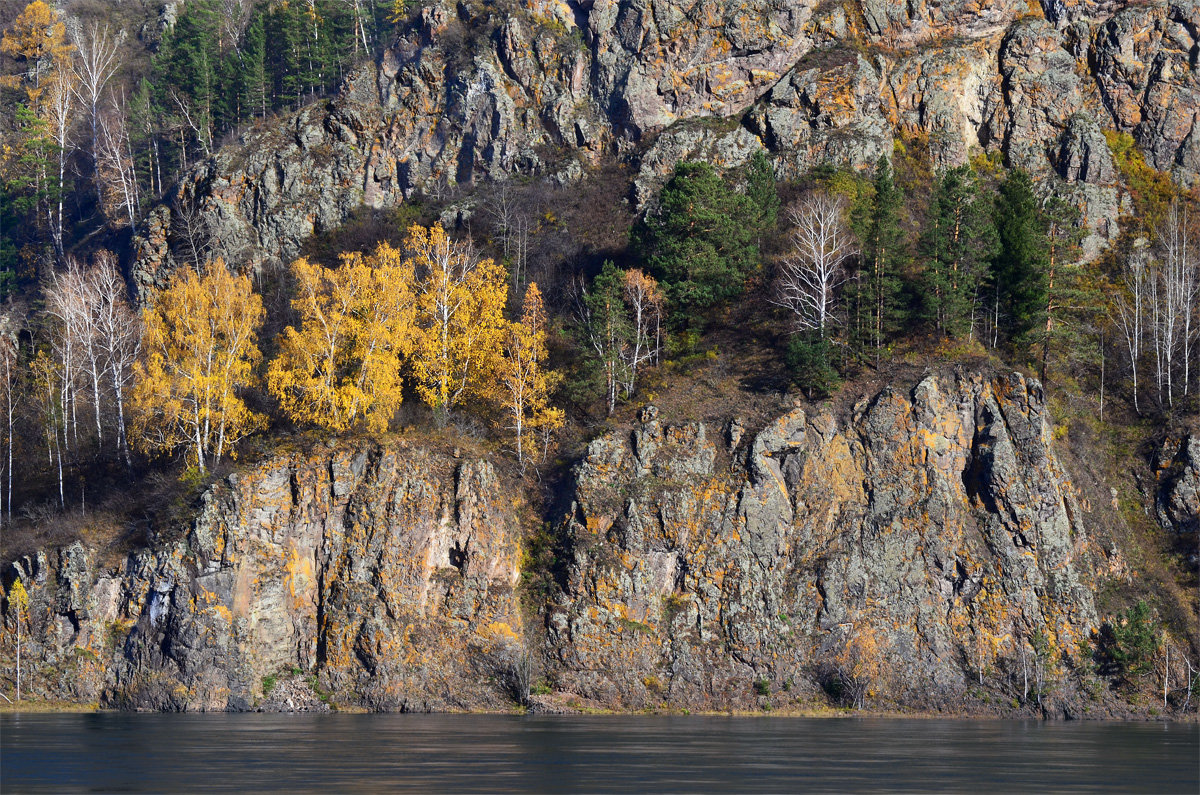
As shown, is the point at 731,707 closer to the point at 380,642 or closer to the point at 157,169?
the point at 380,642

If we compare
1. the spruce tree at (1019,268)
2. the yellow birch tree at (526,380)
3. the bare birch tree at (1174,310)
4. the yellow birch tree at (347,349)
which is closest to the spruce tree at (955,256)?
the spruce tree at (1019,268)

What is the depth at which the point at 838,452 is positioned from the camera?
6281cm

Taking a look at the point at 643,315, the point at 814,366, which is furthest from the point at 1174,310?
the point at 643,315

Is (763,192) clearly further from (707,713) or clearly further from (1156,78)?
(707,713)

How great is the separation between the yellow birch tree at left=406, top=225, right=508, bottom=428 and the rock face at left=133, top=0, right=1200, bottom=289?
2204 cm

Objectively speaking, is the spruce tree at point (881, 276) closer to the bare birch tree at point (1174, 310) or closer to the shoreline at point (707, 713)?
the bare birch tree at point (1174, 310)

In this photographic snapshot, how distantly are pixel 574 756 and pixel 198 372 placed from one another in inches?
1514

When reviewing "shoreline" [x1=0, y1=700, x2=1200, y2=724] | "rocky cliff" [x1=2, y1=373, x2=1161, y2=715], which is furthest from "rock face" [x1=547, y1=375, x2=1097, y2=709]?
"shoreline" [x1=0, y1=700, x2=1200, y2=724]

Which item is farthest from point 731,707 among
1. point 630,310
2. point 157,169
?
point 157,169

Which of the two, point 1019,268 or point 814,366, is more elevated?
point 1019,268

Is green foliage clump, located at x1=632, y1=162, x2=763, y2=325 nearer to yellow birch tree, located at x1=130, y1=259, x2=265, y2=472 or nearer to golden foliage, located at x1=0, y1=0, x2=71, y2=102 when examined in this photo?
yellow birch tree, located at x1=130, y1=259, x2=265, y2=472

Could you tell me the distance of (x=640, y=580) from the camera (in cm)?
5869

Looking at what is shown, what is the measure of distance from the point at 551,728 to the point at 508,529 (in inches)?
688

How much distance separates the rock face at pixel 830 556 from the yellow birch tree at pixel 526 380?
4.62 meters
